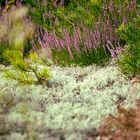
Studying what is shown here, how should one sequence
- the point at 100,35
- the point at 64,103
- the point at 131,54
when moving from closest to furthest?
the point at 64,103 < the point at 131,54 < the point at 100,35

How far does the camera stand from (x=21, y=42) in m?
6.39

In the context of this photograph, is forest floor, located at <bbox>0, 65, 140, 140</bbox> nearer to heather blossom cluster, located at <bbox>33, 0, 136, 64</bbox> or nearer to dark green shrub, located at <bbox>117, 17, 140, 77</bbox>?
dark green shrub, located at <bbox>117, 17, 140, 77</bbox>

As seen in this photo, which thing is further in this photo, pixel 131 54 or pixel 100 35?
pixel 100 35

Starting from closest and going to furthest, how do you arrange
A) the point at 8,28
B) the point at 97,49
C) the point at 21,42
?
the point at 97,49, the point at 21,42, the point at 8,28

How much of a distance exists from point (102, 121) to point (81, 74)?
5.62 feet

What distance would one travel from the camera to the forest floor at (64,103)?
375cm

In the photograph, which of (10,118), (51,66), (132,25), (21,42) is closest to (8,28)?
(21,42)

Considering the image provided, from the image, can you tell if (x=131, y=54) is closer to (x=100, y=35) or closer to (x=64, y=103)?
(x=100, y=35)

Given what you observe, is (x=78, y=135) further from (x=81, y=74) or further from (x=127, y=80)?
(x=81, y=74)

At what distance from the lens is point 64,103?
4.35 metres

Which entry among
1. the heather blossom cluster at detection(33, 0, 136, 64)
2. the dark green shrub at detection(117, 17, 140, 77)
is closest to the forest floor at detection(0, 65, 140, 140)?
the dark green shrub at detection(117, 17, 140, 77)

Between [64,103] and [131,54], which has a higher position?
[131,54]

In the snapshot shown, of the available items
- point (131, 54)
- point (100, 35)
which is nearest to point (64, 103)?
point (131, 54)

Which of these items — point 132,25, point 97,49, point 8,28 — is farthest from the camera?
point 8,28
